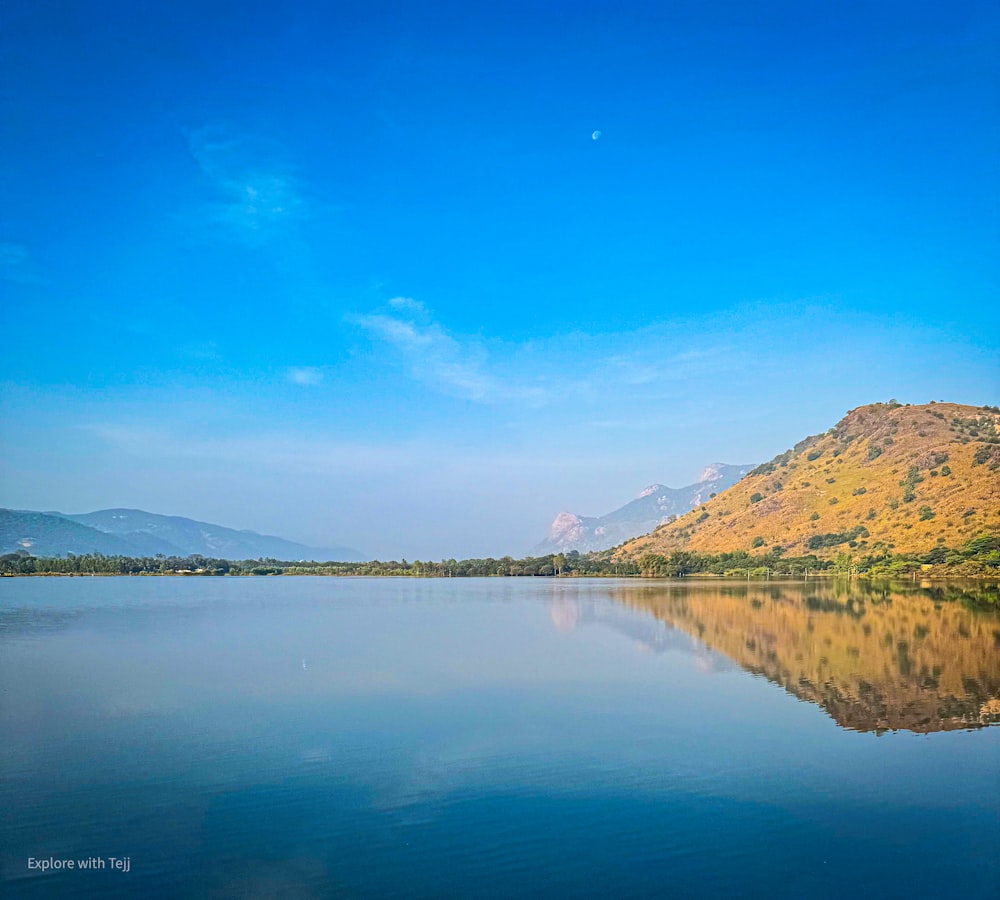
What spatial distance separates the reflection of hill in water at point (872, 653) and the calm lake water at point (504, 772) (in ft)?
0.85

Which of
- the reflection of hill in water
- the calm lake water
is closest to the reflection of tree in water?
the reflection of hill in water

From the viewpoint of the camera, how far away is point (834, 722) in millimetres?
24438

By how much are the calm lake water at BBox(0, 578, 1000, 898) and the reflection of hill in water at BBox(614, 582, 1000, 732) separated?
26 cm

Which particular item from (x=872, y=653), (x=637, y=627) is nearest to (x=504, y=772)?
(x=872, y=653)

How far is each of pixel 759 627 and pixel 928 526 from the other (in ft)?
419

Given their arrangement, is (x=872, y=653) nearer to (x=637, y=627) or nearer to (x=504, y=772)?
(x=637, y=627)

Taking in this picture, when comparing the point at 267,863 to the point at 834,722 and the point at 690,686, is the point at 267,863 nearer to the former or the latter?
the point at 834,722

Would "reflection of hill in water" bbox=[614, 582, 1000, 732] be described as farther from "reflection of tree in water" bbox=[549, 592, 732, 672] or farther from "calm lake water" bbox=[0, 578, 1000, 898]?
"reflection of tree in water" bbox=[549, 592, 732, 672]

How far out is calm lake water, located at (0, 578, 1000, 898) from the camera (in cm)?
1316

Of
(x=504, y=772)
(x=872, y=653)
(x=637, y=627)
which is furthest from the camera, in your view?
(x=637, y=627)

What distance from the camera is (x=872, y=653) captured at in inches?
1569

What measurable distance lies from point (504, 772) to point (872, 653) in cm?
2875

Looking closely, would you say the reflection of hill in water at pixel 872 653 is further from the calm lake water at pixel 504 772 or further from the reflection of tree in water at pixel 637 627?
the reflection of tree in water at pixel 637 627

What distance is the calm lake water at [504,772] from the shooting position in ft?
43.2
